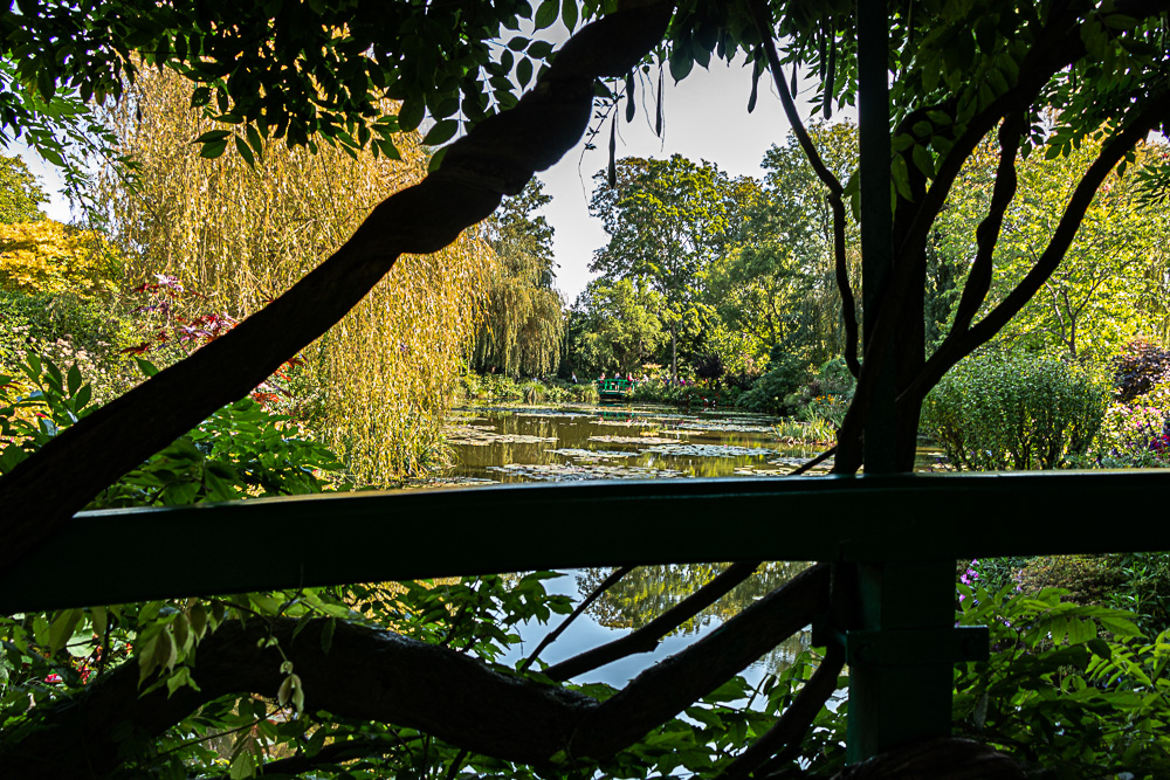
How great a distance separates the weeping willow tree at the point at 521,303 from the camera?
9.37 metres

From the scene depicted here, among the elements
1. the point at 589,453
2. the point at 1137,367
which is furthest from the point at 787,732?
the point at 1137,367

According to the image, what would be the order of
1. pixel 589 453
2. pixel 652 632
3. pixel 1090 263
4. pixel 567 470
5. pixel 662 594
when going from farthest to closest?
pixel 589 453
pixel 1090 263
pixel 567 470
pixel 662 594
pixel 652 632

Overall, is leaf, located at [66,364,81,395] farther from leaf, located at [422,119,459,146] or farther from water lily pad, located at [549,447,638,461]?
water lily pad, located at [549,447,638,461]

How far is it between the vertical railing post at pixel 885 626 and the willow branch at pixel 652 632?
15 cm

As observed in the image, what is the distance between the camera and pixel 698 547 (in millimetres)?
429

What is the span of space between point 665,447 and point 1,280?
37.4 ft

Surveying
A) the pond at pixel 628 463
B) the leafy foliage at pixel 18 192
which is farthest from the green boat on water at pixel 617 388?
the leafy foliage at pixel 18 192

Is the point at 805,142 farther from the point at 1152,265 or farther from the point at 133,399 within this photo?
the point at 1152,265

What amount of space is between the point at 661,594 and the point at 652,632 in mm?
3225

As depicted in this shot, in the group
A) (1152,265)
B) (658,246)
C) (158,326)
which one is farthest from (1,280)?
(1152,265)

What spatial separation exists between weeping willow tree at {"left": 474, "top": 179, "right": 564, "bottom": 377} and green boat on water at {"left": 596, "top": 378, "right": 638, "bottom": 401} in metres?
6.71

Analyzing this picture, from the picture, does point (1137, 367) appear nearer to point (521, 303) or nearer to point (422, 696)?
point (521, 303)

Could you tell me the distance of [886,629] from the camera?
45 centimetres

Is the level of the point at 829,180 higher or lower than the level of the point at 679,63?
lower
